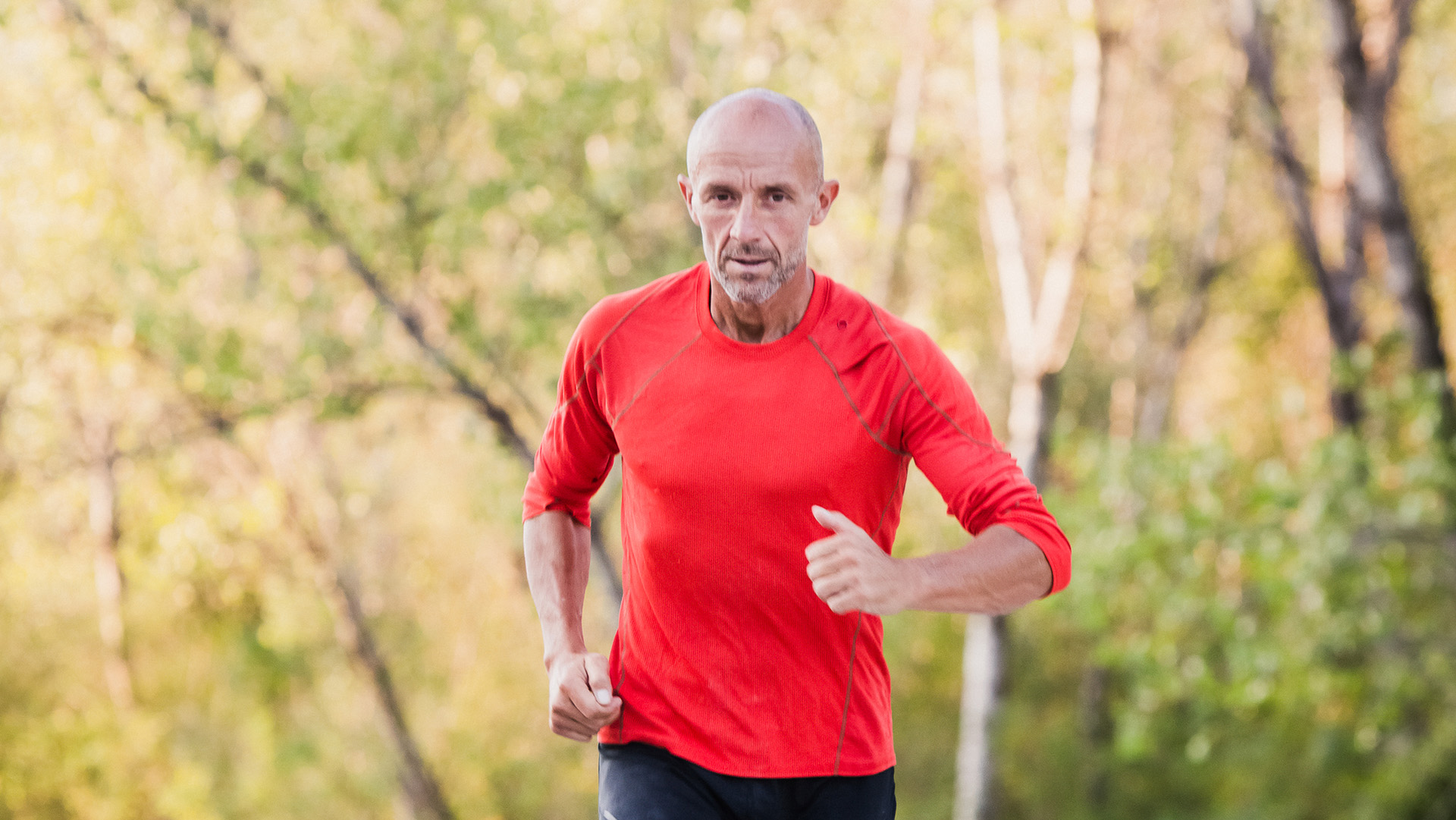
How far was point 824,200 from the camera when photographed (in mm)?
2236

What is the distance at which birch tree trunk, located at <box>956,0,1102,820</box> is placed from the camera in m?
9.64

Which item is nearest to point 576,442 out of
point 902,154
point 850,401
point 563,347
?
point 850,401

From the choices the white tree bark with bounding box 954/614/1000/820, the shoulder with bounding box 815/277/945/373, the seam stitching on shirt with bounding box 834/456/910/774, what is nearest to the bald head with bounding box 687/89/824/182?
the shoulder with bounding box 815/277/945/373

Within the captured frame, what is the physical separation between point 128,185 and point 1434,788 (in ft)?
48.0

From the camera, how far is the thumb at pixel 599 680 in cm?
220

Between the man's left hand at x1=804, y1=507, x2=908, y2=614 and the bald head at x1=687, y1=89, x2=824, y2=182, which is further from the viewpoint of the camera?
the bald head at x1=687, y1=89, x2=824, y2=182

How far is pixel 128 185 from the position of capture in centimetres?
1357

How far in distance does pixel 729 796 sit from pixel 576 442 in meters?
0.73

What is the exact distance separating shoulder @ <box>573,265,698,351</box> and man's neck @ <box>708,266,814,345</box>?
85 millimetres

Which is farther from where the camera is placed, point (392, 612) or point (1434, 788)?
point (392, 612)

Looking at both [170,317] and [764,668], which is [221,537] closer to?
[170,317]

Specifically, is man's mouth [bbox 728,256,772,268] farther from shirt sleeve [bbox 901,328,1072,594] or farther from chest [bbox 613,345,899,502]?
shirt sleeve [bbox 901,328,1072,594]

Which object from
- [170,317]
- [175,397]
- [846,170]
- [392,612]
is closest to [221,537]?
[175,397]

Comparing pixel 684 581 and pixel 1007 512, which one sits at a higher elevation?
pixel 1007 512
